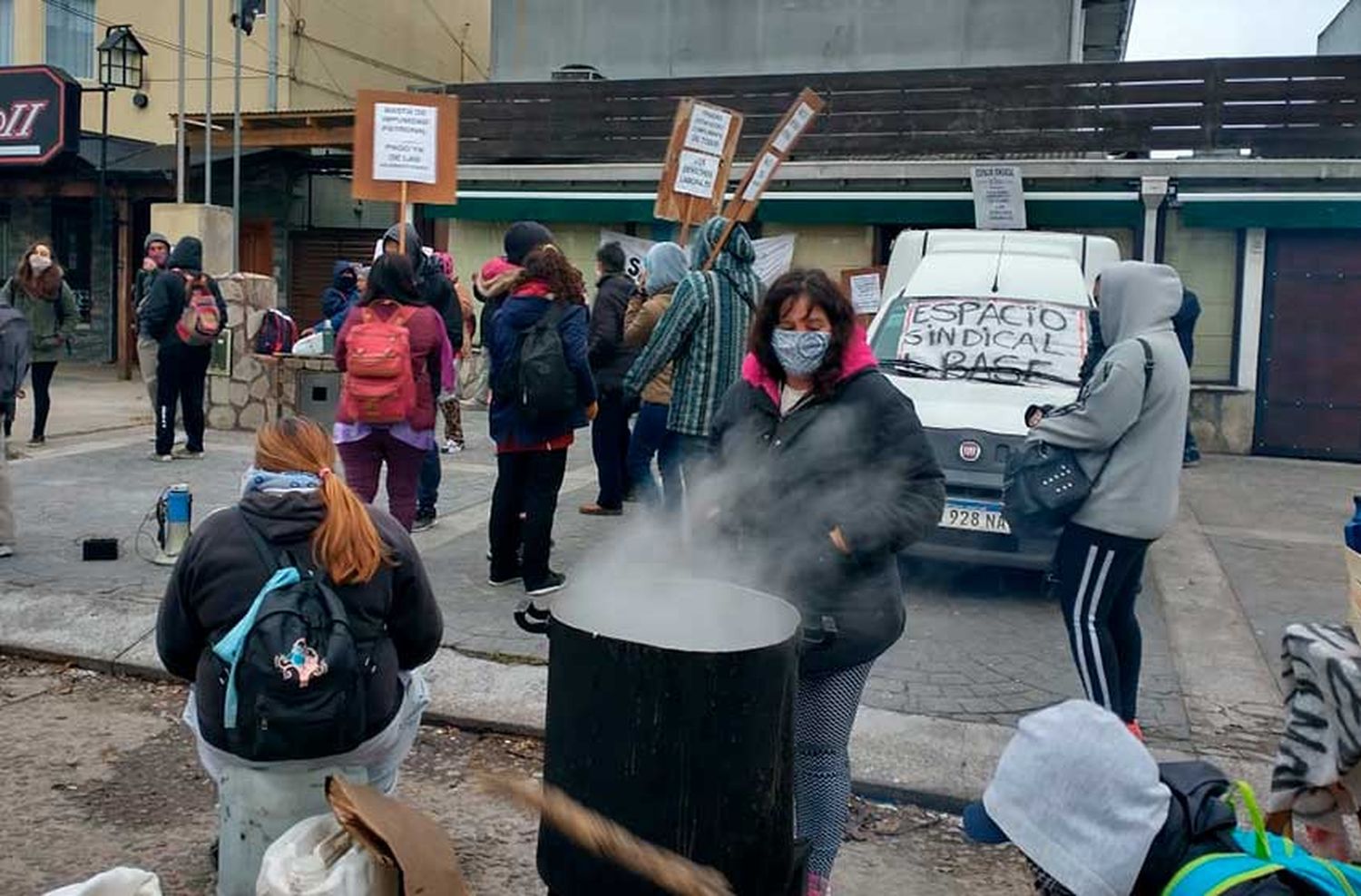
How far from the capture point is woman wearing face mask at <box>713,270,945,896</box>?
11.1 feet

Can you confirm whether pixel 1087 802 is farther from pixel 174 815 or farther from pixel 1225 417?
pixel 1225 417

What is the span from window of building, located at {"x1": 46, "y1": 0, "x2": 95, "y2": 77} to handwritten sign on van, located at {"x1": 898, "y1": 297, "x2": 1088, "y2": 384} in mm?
18859

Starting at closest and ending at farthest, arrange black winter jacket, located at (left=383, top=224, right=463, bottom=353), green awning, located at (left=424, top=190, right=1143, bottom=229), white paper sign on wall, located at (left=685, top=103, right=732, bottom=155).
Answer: black winter jacket, located at (left=383, top=224, right=463, bottom=353) < white paper sign on wall, located at (left=685, top=103, right=732, bottom=155) < green awning, located at (left=424, top=190, right=1143, bottom=229)

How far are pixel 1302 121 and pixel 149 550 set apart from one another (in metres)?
12.2

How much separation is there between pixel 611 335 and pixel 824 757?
4970mm

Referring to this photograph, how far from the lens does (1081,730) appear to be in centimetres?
216

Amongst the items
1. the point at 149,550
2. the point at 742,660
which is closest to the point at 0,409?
the point at 149,550

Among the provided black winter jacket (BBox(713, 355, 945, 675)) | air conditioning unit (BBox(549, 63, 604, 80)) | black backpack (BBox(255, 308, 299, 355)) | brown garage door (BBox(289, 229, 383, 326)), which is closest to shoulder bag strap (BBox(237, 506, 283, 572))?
black winter jacket (BBox(713, 355, 945, 675))

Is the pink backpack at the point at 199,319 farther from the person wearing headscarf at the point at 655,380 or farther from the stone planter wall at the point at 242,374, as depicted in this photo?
Answer: the person wearing headscarf at the point at 655,380

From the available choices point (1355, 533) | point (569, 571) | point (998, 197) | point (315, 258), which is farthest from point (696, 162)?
point (315, 258)

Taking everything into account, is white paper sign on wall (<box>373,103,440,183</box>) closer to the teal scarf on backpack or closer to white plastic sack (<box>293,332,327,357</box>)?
white plastic sack (<box>293,332,327,357</box>)

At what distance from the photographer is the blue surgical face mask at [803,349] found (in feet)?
11.3

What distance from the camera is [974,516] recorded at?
6852 millimetres

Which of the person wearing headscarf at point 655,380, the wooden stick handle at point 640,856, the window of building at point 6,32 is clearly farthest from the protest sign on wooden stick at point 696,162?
the window of building at point 6,32
